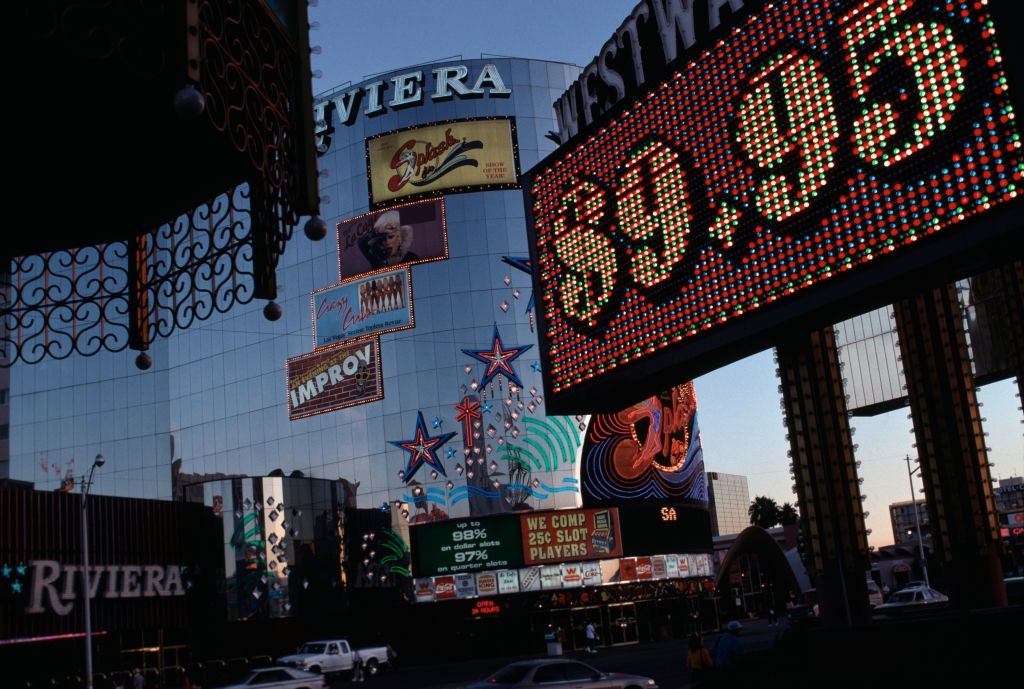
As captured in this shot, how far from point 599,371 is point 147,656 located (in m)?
36.7

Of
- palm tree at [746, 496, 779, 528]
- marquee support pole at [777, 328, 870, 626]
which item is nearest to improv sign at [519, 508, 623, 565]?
marquee support pole at [777, 328, 870, 626]

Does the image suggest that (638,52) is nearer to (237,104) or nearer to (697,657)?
(237,104)

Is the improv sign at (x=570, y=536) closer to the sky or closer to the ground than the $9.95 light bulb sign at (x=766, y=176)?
closer to the ground

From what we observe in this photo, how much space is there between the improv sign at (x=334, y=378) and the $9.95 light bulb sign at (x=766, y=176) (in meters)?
44.8

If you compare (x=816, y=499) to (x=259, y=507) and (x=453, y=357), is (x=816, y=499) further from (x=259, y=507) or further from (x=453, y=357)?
(x=453, y=357)

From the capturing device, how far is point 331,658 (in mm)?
41906

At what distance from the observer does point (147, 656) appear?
42.8 metres

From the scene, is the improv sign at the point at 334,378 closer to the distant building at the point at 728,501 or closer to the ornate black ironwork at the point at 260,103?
the ornate black ironwork at the point at 260,103

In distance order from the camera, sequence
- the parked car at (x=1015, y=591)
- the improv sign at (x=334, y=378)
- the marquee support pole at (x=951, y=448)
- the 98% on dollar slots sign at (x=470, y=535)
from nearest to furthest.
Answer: the marquee support pole at (x=951, y=448) < the parked car at (x=1015, y=591) < the 98% on dollar slots sign at (x=470, y=535) < the improv sign at (x=334, y=378)

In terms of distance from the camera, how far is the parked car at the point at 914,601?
37.8 metres

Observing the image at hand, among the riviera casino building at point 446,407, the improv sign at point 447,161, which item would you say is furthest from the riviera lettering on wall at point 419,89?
the improv sign at point 447,161

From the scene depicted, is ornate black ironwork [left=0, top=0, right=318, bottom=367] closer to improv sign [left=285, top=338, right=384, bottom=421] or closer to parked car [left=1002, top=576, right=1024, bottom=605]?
parked car [left=1002, top=576, right=1024, bottom=605]

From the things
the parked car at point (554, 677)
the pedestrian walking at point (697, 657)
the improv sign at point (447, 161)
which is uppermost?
the improv sign at point (447, 161)

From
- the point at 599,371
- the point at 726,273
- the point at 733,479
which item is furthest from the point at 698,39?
the point at 733,479
